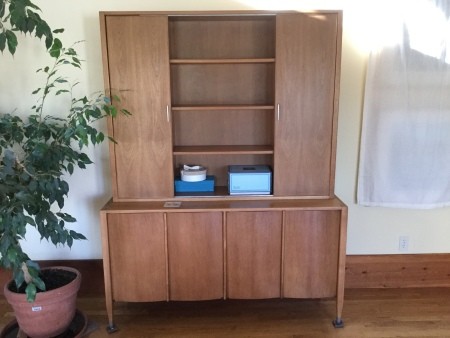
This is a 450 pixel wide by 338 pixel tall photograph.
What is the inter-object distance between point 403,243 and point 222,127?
1572mm

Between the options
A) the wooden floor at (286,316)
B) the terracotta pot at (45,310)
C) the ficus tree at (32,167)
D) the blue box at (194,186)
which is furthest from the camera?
the blue box at (194,186)

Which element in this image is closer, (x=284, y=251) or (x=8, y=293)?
(x=8, y=293)

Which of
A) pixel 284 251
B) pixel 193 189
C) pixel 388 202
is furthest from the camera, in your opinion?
pixel 388 202

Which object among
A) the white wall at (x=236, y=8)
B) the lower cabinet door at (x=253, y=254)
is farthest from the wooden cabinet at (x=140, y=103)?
the lower cabinet door at (x=253, y=254)

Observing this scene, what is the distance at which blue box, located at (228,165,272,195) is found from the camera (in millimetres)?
2387

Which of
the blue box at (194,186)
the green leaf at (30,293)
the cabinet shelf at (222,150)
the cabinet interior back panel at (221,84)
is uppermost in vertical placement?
the cabinet interior back panel at (221,84)

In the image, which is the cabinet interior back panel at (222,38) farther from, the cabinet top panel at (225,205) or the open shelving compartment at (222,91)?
the cabinet top panel at (225,205)

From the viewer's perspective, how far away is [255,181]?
2.40m

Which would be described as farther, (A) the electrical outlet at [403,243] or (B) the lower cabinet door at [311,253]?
(A) the electrical outlet at [403,243]

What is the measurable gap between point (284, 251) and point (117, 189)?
3.53ft

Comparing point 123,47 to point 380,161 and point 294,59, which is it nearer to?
point 294,59

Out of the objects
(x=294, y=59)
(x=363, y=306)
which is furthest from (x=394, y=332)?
(x=294, y=59)

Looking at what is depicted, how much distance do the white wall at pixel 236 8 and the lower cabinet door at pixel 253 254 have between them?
75cm

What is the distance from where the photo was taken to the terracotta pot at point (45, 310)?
212 centimetres
